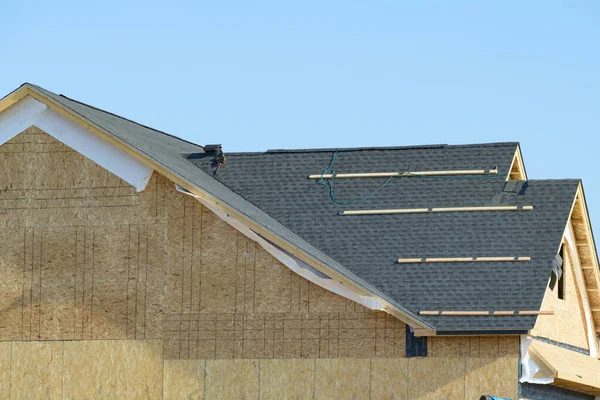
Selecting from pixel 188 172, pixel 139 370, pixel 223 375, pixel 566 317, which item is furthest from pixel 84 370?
pixel 566 317

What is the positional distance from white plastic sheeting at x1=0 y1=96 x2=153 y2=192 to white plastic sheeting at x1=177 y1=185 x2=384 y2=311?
4.06 ft

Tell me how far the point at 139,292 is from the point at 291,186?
4464 mm

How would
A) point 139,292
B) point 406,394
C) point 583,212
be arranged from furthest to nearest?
point 583,212 → point 139,292 → point 406,394

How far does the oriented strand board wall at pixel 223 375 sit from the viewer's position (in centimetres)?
1966

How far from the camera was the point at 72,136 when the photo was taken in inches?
858

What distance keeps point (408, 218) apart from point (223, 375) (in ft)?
15.9

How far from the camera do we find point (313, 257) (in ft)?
65.3

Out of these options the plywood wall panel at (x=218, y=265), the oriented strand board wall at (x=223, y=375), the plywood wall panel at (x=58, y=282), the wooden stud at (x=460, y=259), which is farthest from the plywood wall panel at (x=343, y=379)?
the plywood wall panel at (x=58, y=282)

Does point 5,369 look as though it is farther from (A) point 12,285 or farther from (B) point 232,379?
(B) point 232,379

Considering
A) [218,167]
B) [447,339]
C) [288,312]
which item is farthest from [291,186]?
[447,339]

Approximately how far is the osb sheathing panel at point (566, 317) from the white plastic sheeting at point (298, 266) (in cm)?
319

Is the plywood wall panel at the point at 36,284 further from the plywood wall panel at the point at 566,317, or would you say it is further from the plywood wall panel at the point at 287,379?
the plywood wall panel at the point at 566,317

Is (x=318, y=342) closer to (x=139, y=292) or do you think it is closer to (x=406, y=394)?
(x=406, y=394)

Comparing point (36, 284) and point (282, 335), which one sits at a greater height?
point (36, 284)
